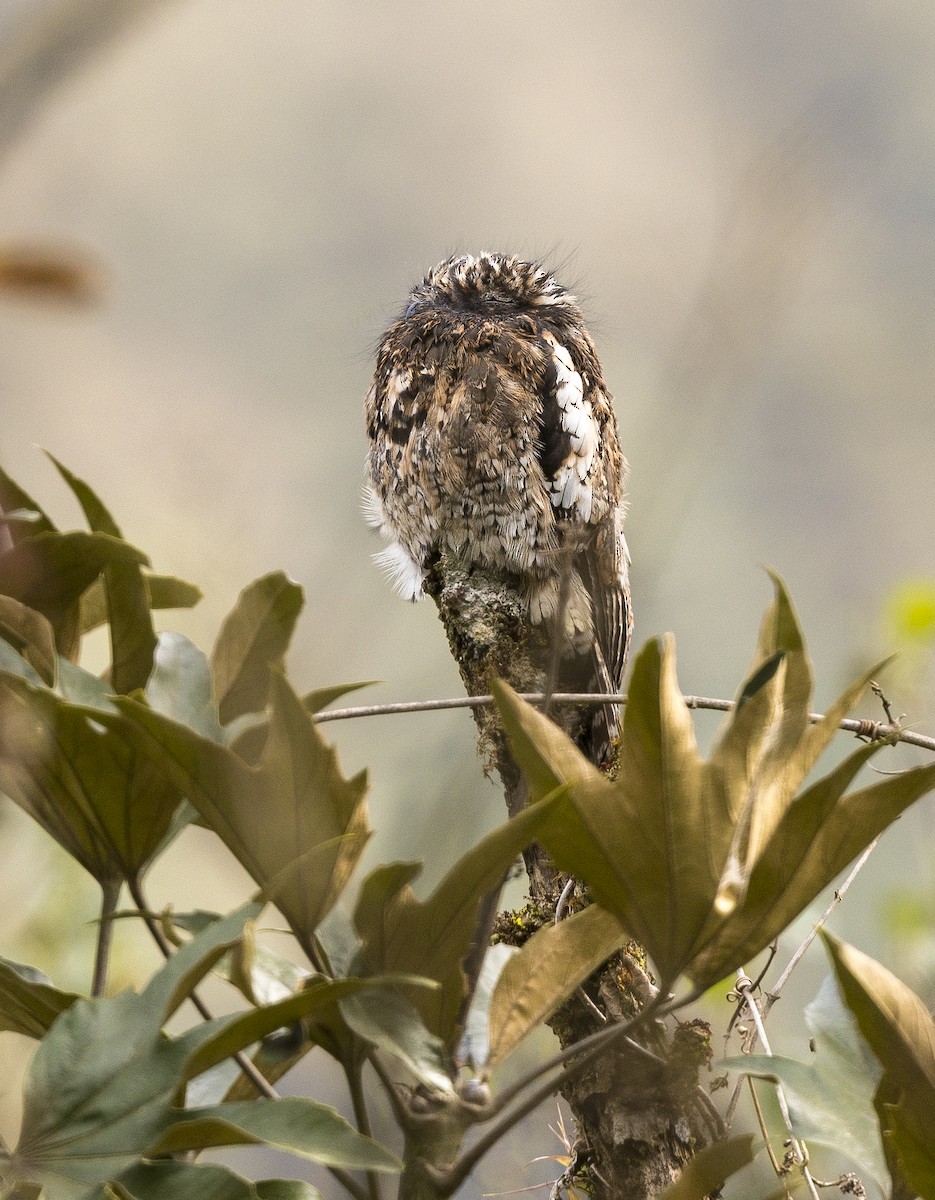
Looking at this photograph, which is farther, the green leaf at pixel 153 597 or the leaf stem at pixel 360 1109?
the green leaf at pixel 153 597

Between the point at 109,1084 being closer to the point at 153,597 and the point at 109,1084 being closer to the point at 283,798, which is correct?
the point at 283,798

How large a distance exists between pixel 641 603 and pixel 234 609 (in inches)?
14.2

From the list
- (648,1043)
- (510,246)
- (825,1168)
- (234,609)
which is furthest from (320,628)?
(510,246)

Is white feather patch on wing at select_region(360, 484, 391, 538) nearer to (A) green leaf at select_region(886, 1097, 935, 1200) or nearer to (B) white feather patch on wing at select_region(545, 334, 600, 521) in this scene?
(B) white feather patch on wing at select_region(545, 334, 600, 521)

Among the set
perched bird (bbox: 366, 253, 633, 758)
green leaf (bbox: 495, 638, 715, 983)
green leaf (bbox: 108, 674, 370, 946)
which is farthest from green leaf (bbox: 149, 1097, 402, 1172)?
perched bird (bbox: 366, 253, 633, 758)

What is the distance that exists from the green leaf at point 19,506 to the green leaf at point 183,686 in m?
0.18

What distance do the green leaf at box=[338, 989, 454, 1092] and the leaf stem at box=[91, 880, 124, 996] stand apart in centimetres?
19

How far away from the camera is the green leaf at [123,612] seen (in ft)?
3.02

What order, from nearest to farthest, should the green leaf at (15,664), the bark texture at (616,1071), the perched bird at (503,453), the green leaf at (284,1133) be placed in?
the green leaf at (284,1133) → the green leaf at (15,664) → the bark texture at (616,1071) → the perched bird at (503,453)

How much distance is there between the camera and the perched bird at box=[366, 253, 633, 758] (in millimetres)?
2586

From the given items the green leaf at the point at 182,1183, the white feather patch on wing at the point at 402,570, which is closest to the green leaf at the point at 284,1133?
Result: the green leaf at the point at 182,1183

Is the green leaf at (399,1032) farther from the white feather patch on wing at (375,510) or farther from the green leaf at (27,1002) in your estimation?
the white feather patch on wing at (375,510)

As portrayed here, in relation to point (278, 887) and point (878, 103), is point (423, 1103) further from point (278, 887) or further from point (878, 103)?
point (878, 103)

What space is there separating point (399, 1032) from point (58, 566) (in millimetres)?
475
